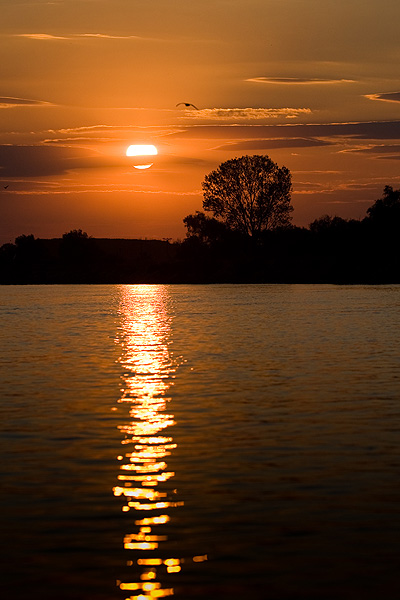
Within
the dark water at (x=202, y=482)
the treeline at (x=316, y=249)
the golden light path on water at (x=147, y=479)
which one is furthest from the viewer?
the treeline at (x=316, y=249)

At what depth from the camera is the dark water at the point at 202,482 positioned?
1031 centimetres

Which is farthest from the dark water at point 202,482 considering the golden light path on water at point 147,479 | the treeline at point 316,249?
the treeline at point 316,249

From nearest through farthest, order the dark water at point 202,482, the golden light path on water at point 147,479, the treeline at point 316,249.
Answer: the dark water at point 202,482
the golden light path on water at point 147,479
the treeline at point 316,249

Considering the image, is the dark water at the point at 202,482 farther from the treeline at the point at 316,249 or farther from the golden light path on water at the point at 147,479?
the treeline at the point at 316,249

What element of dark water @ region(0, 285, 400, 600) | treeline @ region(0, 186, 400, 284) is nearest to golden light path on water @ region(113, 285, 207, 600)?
dark water @ region(0, 285, 400, 600)

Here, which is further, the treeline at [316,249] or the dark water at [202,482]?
the treeline at [316,249]

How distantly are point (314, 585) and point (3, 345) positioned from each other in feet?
116

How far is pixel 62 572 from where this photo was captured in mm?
10430

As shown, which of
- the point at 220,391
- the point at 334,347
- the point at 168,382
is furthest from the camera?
the point at 334,347

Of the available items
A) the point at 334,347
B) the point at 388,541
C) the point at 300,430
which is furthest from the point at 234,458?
the point at 334,347

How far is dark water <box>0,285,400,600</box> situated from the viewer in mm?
10312

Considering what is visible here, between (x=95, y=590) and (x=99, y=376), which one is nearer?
(x=95, y=590)

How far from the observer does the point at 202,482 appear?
14.8 meters

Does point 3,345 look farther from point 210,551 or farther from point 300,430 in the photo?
point 210,551
